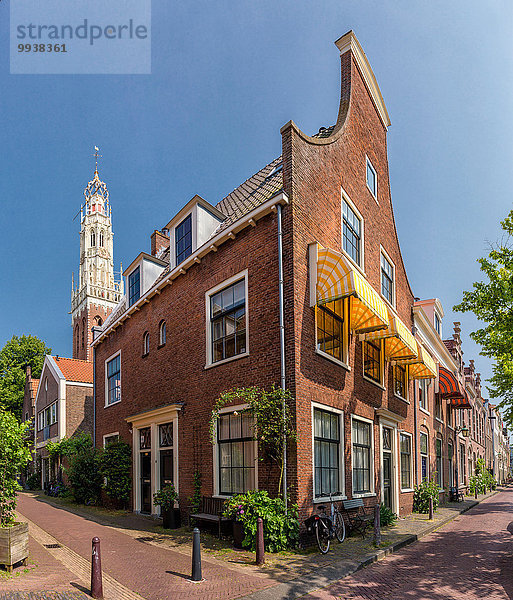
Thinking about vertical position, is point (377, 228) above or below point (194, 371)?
above

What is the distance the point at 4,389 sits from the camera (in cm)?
4916

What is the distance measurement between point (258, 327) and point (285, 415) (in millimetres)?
2378

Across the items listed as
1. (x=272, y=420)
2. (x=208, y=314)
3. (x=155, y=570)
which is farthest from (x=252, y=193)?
(x=155, y=570)

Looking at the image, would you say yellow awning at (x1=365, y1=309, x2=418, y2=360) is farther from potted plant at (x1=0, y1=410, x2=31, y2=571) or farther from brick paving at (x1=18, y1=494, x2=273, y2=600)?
potted plant at (x1=0, y1=410, x2=31, y2=571)

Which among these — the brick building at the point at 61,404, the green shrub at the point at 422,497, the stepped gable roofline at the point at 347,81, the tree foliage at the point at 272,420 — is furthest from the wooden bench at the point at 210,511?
the brick building at the point at 61,404

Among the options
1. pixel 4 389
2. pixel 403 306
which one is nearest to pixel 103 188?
pixel 4 389

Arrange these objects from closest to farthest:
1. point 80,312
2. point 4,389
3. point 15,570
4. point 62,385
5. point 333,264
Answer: point 15,570
point 333,264
point 62,385
point 4,389
point 80,312

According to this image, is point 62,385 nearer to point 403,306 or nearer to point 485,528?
point 403,306

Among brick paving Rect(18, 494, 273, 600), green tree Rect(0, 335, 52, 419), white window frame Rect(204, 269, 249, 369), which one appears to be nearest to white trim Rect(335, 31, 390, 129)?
white window frame Rect(204, 269, 249, 369)

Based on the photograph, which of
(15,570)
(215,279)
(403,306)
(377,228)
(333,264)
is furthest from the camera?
(403,306)

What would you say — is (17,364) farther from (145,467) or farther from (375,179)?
(375,179)

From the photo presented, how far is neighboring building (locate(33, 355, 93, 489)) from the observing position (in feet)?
109

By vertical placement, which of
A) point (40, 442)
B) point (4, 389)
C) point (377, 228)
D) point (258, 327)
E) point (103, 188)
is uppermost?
point (103, 188)

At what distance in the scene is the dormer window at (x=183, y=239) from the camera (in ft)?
55.8
